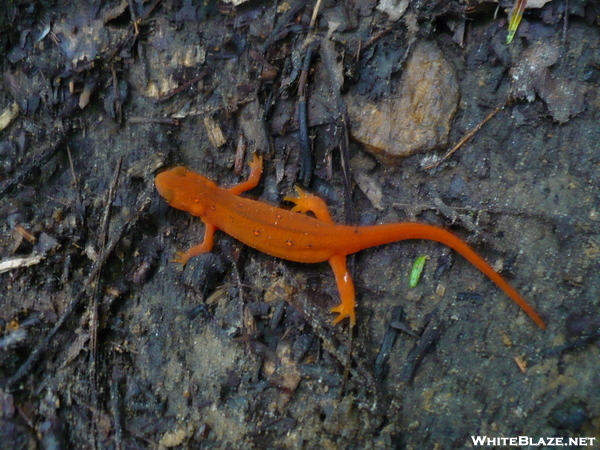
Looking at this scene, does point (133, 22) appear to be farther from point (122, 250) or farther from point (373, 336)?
point (373, 336)

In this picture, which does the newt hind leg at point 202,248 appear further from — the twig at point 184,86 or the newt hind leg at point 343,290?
the twig at point 184,86

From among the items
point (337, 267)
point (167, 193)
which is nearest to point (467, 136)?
point (337, 267)

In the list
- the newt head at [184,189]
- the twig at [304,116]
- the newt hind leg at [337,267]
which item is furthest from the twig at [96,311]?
the twig at [304,116]

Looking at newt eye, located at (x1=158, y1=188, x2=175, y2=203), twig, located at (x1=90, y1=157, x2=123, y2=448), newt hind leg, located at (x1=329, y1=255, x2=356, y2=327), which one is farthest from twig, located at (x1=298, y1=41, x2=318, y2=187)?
twig, located at (x1=90, y1=157, x2=123, y2=448)

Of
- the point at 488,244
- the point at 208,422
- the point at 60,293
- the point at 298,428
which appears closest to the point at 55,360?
the point at 60,293

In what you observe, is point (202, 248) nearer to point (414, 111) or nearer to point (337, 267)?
point (337, 267)
